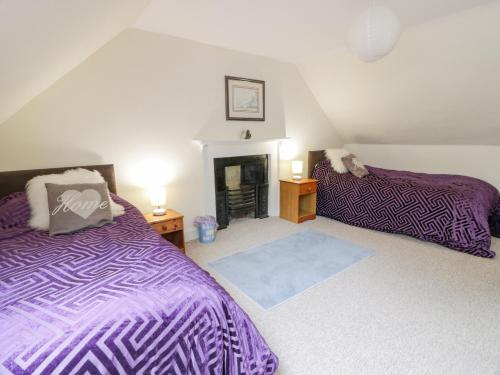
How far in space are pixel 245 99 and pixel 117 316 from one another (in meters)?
2.96

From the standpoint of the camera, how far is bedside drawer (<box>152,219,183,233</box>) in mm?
2471

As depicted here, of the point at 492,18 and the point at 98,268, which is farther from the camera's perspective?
the point at 492,18

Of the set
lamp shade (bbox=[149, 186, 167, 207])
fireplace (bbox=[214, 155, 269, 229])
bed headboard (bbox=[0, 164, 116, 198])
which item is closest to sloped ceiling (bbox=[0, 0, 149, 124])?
bed headboard (bbox=[0, 164, 116, 198])

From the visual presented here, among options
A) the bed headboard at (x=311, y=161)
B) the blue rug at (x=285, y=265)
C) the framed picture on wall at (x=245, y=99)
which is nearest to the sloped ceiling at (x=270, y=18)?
the framed picture on wall at (x=245, y=99)

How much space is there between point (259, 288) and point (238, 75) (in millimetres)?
2548

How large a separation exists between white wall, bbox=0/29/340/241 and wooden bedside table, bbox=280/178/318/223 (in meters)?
0.90

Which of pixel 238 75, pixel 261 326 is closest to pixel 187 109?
pixel 238 75

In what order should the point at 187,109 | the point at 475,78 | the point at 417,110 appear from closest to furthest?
the point at 475,78 < the point at 187,109 < the point at 417,110

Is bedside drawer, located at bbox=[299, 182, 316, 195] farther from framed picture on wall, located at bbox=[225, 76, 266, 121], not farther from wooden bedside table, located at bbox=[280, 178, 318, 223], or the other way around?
framed picture on wall, located at bbox=[225, 76, 266, 121]

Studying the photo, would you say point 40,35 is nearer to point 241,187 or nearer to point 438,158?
point 241,187

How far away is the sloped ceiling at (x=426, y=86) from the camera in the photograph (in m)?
2.40

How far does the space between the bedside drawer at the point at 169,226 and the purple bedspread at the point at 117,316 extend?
1.01 meters

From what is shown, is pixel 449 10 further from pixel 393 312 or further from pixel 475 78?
pixel 393 312

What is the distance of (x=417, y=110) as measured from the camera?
3.47m
